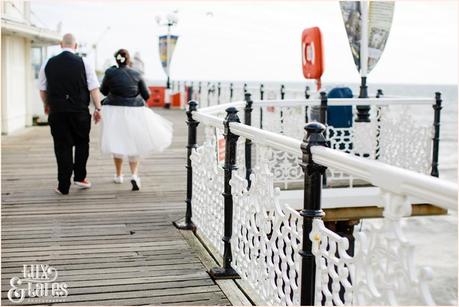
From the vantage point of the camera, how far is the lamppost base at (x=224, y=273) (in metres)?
4.10

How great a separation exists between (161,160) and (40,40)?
7.58 meters

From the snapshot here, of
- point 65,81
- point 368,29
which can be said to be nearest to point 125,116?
point 65,81

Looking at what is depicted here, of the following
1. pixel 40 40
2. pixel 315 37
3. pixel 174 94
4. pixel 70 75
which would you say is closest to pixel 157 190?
pixel 70 75

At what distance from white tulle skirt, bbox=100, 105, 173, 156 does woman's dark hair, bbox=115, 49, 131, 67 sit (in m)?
0.51

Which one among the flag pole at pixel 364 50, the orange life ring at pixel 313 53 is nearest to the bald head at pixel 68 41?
the flag pole at pixel 364 50

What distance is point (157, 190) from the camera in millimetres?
7320

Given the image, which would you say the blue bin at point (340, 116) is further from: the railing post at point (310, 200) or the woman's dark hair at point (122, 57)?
the railing post at point (310, 200)

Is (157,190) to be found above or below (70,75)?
below

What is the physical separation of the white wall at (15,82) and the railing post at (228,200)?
993cm

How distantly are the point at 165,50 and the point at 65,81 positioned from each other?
18847 millimetres

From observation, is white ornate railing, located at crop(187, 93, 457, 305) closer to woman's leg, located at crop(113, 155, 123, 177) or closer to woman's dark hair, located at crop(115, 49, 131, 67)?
woman's dark hair, located at crop(115, 49, 131, 67)

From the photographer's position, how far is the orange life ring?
11242 millimetres

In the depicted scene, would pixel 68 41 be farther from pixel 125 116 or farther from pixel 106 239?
pixel 106 239

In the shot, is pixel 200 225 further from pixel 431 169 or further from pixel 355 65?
pixel 355 65
